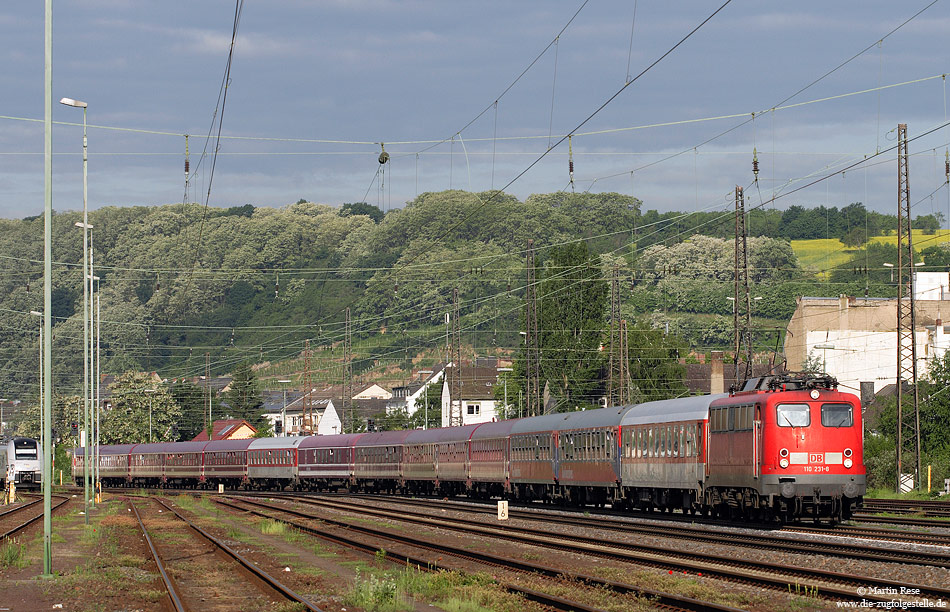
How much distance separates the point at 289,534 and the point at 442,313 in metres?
116

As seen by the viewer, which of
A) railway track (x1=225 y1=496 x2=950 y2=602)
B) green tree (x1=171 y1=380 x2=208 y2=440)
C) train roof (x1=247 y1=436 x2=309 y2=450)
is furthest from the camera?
green tree (x1=171 y1=380 x2=208 y2=440)

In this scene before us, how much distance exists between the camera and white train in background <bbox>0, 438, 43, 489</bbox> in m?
89.8

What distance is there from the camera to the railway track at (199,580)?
67.3 feet

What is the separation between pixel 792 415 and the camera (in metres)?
32.7

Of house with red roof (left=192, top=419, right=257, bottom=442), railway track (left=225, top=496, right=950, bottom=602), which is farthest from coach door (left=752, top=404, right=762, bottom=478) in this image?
house with red roof (left=192, top=419, right=257, bottom=442)

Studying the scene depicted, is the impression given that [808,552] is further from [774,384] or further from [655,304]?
[655,304]

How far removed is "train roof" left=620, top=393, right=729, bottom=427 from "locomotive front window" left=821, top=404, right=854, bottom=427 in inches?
152

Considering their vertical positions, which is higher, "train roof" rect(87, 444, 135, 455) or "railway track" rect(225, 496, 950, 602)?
"railway track" rect(225, 496, 950, 602)

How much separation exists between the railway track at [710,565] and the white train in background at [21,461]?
62.0 meters

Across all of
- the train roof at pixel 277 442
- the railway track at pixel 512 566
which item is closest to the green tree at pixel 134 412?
the train roof at pixel 277 442

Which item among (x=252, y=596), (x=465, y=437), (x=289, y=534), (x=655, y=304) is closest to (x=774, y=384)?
(x=289, y=534)

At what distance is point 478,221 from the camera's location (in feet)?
606

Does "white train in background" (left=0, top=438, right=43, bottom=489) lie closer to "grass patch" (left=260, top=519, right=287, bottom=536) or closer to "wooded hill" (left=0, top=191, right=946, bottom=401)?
"grass patch" (left=260, top=519, right=287, bottom=536)

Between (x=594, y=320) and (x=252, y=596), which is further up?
(x=594, y=320)
